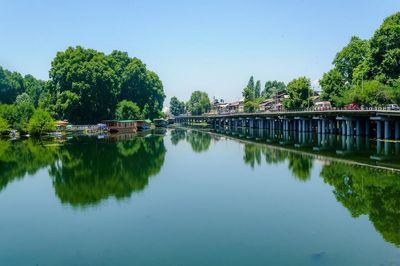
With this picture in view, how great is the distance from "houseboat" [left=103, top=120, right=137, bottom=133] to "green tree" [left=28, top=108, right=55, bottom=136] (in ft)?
53.6

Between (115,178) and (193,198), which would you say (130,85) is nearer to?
(115,178)

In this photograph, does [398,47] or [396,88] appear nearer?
[396,88]

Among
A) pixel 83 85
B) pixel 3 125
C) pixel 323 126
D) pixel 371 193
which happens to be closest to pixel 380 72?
pixel 323 126

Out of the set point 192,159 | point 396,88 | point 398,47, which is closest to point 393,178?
point 192,159

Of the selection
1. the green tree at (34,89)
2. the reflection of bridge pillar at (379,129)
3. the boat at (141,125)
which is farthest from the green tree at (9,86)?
the reflection of bridge pillar at (379,129)

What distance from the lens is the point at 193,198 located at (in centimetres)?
2630

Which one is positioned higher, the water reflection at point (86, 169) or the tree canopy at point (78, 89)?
the tree canopy at point (78, 89)

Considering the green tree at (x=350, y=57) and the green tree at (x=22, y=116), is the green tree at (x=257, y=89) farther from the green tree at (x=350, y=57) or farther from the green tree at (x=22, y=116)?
the green tree at (x=22, y=116)

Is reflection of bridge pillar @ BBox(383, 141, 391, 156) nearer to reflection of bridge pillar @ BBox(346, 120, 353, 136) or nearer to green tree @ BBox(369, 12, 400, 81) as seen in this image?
reflection of bridge pillar @ BBox(346, 120, 353, 136)

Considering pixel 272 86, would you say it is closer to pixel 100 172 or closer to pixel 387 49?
pixel 387 49

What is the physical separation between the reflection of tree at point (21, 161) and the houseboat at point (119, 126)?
39.3 meters

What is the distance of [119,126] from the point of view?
324 ft

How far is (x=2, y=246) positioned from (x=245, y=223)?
1072 centimetres

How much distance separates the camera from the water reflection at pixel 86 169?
92.4ft
